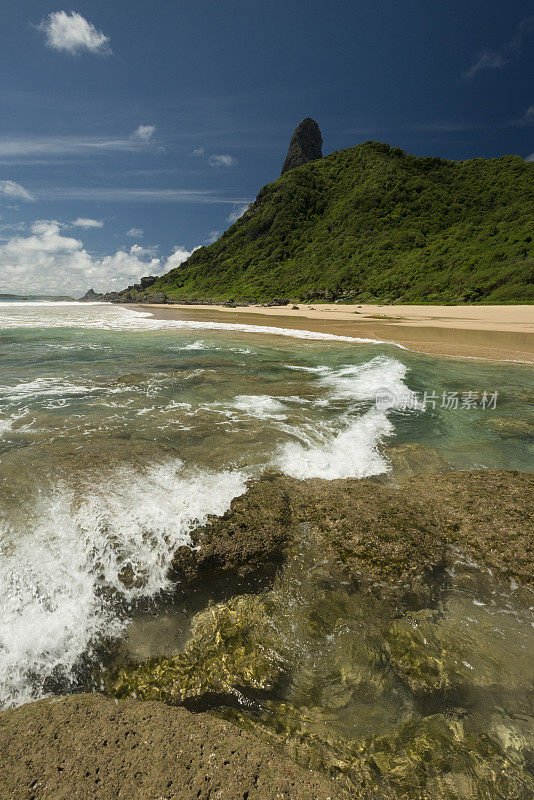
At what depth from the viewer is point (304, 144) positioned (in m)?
143

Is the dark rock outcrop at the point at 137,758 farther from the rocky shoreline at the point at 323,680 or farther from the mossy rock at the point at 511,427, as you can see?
the mossy rock at the point at 511,427

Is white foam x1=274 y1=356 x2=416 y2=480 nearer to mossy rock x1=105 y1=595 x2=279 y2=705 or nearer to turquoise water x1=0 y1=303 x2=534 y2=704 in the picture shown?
turquoise water x1=0 y1=303 x2=534 y2=704

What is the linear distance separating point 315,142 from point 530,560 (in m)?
183

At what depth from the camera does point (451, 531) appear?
164 inches

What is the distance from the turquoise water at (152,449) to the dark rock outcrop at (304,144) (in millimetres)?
163264

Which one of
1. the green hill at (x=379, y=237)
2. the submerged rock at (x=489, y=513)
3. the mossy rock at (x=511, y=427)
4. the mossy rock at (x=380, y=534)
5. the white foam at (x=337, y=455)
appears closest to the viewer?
the mossy rock at (x=380, y=534)

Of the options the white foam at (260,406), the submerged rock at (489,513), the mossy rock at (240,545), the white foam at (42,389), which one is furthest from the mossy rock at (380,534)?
the white foam at (42,389)

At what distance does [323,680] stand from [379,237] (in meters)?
88.8

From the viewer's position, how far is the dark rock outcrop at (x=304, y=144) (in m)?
142

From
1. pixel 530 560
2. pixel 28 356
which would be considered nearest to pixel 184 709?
pixel 530 560

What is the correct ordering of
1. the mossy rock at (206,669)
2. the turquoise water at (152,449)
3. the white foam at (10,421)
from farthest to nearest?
the white foam at (10,421) < the turquoise water at (152,449) < the mossy rock at (206,669)

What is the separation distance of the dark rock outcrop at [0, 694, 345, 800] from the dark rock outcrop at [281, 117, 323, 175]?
174m

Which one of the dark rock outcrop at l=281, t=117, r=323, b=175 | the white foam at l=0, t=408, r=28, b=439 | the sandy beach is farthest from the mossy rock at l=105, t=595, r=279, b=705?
the dark rock outcrop at l=281, t=117, r=323, b=175

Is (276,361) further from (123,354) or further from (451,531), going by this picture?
(451,531)
